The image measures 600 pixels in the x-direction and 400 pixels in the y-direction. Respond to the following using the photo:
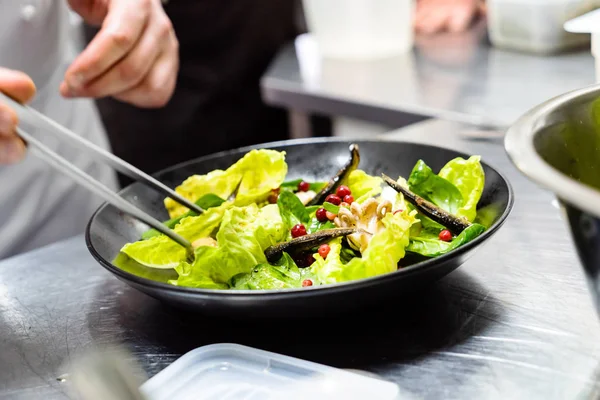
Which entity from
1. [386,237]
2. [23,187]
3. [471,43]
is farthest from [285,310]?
[471,43]

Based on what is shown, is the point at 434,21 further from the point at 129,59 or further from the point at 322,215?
the point at 322,215

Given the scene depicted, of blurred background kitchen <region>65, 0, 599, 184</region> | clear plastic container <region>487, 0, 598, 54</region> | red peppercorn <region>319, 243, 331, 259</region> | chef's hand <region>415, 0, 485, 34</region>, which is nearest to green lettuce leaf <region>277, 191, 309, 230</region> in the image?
red peppercorn <region>319, 243, 331, 259</region>

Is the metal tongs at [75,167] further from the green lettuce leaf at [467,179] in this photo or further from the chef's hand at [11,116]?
the green lettuce leaf at [467,179]

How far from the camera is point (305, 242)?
2.46 ft

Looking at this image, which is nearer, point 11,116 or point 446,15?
point 11,116

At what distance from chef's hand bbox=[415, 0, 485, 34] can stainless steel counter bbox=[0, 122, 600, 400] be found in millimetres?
1246

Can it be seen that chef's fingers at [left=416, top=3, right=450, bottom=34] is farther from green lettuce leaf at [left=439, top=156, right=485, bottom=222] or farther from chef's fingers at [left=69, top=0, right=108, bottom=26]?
green lettuce leaf at [left=439, top=156, right=485, bottom=222]

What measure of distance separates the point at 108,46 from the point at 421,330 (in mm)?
539

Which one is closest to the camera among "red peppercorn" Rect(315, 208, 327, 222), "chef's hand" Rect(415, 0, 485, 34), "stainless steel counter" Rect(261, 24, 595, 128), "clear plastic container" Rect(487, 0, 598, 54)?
"red peppercorn" Rect(315, 208, 327, 222)

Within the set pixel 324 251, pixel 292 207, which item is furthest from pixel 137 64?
pixel 324 251

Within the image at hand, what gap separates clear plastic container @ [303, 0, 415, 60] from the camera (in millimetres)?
1796

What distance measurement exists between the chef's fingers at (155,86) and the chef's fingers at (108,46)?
0.23 ft

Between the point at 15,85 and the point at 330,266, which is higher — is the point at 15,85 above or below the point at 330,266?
above

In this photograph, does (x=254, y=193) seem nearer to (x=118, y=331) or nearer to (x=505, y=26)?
(x=118, y=331)
